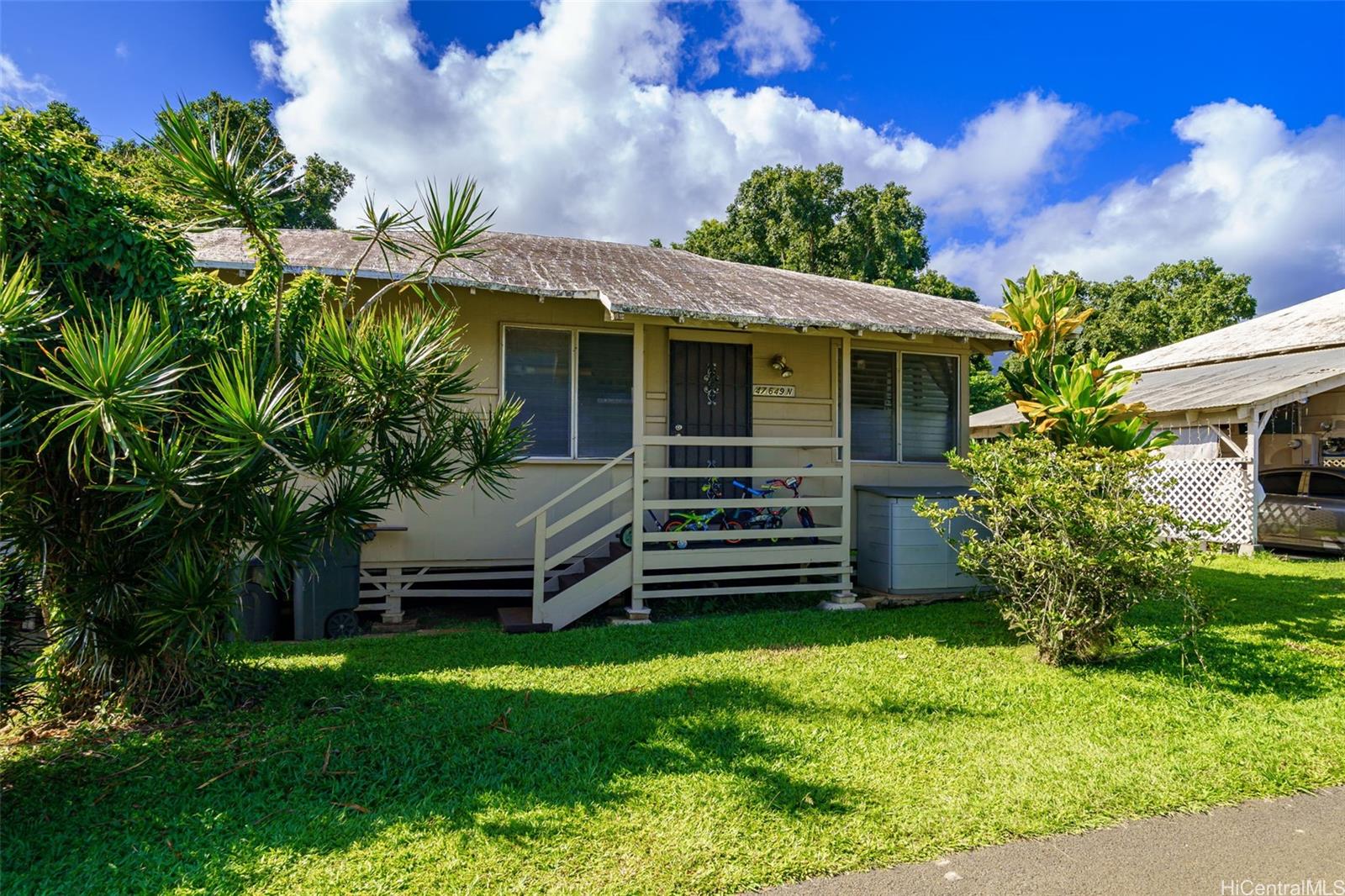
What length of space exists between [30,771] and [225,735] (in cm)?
82

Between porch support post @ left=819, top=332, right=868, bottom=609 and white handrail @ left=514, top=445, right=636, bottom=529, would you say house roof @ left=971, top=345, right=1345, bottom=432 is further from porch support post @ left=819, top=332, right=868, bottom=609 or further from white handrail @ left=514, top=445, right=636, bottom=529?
white handrail @ left=514, top=445, right=636, bottom=529

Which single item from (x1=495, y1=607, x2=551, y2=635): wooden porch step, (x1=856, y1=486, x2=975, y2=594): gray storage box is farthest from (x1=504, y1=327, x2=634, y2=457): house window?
(x1=856, y1=486, x2=975, y2=594): gray storage box

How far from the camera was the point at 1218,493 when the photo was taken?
40.2 feet

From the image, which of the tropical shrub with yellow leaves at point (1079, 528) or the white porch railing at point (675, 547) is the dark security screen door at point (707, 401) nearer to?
the white porch railing at point (675, 547)

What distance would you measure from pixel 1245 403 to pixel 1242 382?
8.06ft

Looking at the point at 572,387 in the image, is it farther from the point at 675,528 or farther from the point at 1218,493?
the point at 1218,493

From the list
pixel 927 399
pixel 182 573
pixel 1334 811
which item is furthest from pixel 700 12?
pixel 1334 811

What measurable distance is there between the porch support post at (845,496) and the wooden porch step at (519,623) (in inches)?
122

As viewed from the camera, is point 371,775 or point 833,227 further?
point 833,227

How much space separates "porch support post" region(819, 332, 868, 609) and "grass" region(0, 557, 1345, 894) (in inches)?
70.0

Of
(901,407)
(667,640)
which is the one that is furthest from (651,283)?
(667,640)

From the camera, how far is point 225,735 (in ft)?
12.9

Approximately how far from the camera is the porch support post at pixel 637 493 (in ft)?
22.5

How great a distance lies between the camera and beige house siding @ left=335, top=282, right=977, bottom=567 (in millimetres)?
7301
